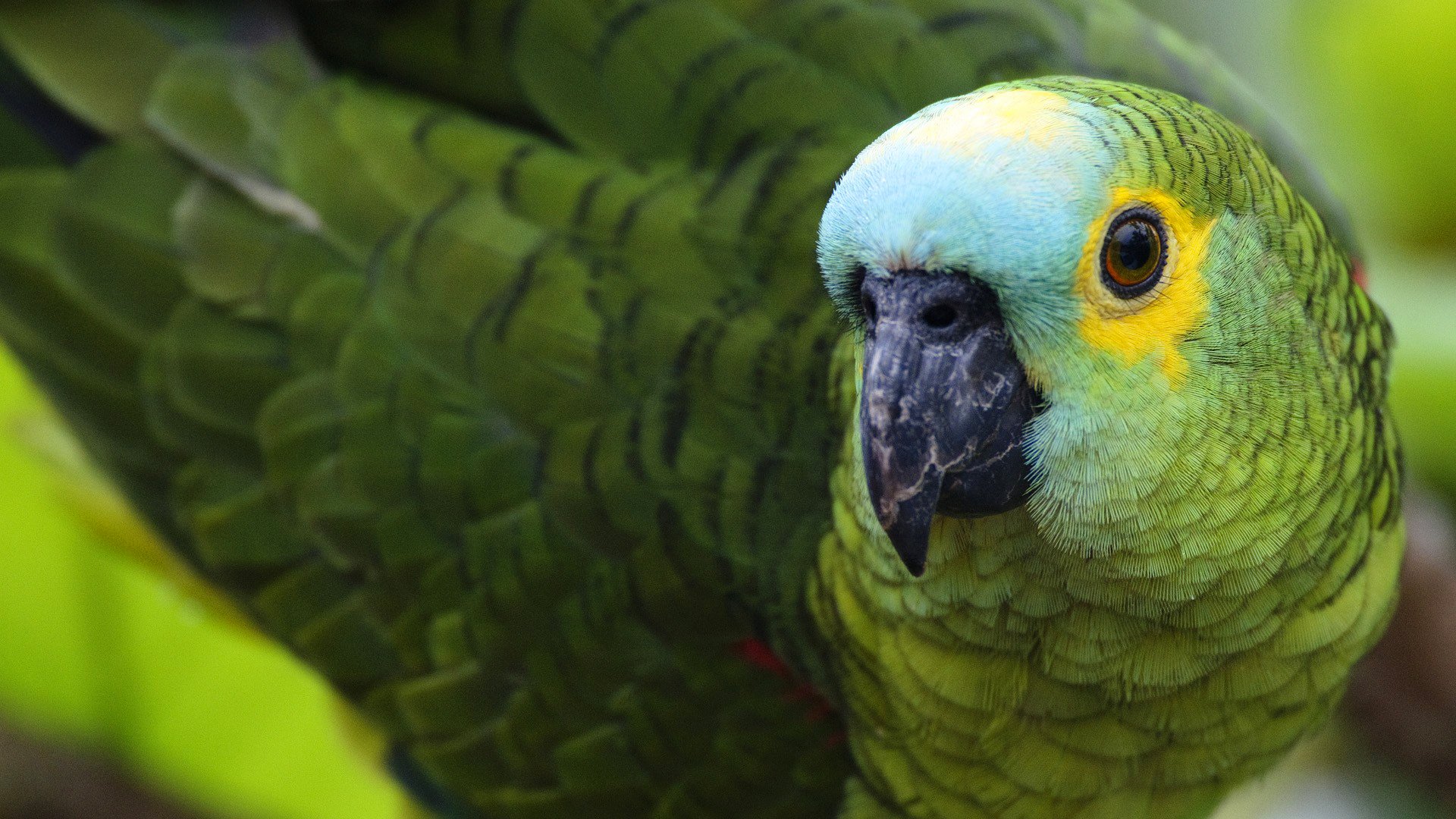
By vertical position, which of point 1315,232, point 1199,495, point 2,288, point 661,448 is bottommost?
point 2,288

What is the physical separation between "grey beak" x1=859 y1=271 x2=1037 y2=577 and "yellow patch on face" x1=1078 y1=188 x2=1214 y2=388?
0.13ft

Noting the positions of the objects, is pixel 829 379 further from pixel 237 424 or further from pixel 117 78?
pixel 117 78

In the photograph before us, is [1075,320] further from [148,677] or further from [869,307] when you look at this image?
[148,677]

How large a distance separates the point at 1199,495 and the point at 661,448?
0.41 meters

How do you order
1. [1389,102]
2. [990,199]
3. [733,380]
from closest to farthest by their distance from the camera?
[990,199] < [733,380] < [1389,102]

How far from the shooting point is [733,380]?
928 mm

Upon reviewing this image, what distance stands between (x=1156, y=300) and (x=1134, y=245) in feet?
0.10

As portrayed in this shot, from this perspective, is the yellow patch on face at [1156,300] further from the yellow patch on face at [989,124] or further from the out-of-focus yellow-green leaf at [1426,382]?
the out-of-focus yellow-green leaf at [1426,382]

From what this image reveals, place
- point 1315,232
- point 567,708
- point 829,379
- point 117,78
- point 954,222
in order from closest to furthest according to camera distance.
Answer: point 954,222 < point 1315,232 < point 829,379 < point 567,708 < point 117,78

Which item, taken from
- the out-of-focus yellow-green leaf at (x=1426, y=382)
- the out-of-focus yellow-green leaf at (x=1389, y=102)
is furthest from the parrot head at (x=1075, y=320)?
the out-of-focus yellow-green leaf at (x=1389, y=102)

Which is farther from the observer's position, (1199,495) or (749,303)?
(749,303)

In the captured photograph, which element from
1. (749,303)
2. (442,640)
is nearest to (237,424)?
(442,640)

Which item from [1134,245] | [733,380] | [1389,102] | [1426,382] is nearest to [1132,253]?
[1134,245]

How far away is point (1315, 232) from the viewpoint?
71 cm
